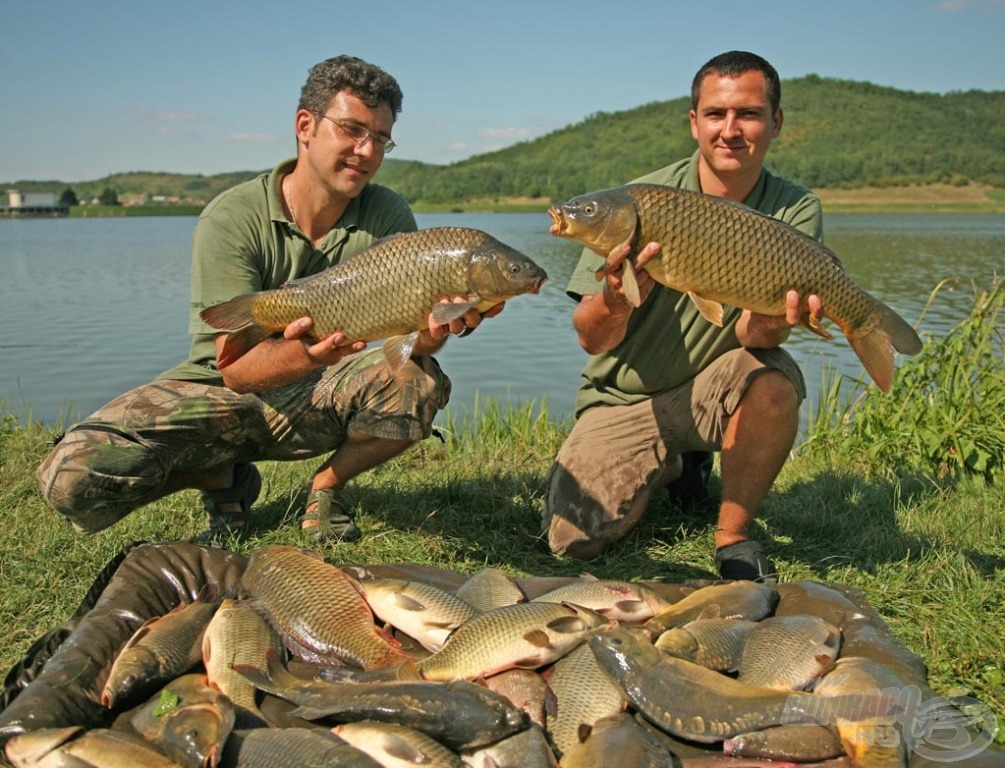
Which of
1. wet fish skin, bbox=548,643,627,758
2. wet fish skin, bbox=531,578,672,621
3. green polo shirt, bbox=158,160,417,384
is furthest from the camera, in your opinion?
green polo shirt, bbox=158,160,417,384

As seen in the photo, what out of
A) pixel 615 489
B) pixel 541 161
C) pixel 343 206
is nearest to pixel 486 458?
pixel 615 489

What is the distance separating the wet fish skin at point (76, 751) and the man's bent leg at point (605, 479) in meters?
1.78

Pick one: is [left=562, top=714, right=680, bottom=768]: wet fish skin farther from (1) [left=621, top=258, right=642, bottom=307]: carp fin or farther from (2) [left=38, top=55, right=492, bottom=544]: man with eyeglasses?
(2) [left=38, top=55, right=492, bottom=544]: man with eyeglasses

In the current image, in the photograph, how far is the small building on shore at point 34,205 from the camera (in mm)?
72312

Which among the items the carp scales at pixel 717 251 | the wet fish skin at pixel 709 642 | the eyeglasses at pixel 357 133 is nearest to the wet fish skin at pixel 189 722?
the wet fish skin at pixel 709 642

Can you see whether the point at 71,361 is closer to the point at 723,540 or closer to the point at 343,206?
the point at 343,206

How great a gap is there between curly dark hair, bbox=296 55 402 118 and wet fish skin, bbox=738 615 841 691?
214cm

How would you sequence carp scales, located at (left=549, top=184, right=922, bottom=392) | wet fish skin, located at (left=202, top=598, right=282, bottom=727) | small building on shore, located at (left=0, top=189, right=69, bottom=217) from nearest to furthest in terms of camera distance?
1. wet fish skin, located at (left=202, top=598, right=282, bottom=727)
2. carp scales, located at (left=549, top=184, right=922, bottom=392)
3. small building on shore, located at (left=0, top=189, right=69, bottom=217)

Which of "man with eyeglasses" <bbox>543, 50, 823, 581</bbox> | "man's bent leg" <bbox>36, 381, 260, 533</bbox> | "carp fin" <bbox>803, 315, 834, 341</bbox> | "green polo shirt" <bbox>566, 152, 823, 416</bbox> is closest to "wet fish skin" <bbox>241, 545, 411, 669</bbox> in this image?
"man's bent leg" <bbox>36, 381, 260, 533</bbox>

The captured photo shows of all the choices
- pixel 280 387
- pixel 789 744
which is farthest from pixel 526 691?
pixel 280 387

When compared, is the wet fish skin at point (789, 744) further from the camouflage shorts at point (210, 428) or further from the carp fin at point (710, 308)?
the camouflage shorts at point (210, 428)

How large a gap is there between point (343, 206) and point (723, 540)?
1.82m

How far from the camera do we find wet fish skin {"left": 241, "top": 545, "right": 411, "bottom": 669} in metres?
2.39

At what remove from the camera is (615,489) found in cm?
345
